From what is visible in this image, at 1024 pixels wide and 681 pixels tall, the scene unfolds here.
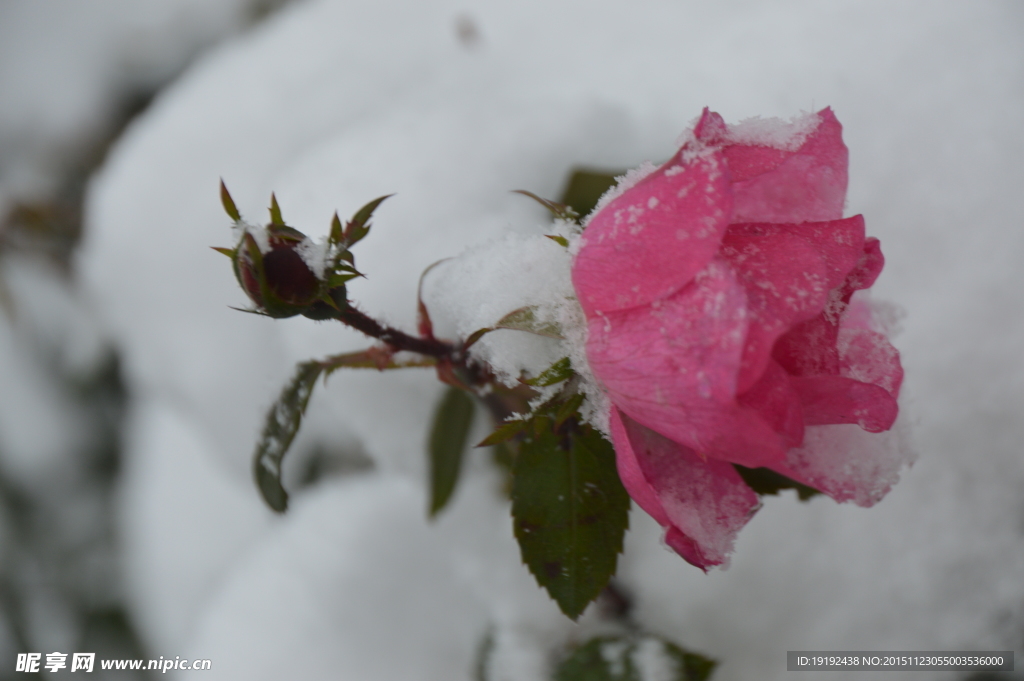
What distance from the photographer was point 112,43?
1.16 metres

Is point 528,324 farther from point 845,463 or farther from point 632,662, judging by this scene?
point 632,662

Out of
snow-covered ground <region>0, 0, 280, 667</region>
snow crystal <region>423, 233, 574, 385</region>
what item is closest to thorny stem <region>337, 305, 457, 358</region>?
snow crystal <region>423, 233, 574, 385</region>

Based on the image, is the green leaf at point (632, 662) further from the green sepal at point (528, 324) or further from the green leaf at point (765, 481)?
the green sepal at point (528, 324)

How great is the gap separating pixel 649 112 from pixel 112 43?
1101 millimetres

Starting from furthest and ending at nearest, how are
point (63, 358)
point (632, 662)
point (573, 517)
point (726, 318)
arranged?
point (63, 358)
point (632, 662)
point (573, 517)
point (726, 318)

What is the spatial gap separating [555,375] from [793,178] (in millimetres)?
120

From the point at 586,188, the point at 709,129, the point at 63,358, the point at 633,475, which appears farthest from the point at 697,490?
the point at 63,358

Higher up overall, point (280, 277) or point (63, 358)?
point (63, 358)

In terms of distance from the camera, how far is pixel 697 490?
0.86 feet

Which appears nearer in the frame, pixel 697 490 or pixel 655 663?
pixel 697 490

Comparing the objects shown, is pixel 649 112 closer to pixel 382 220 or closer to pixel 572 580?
pixel 382 220

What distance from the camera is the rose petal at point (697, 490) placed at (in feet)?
0.82

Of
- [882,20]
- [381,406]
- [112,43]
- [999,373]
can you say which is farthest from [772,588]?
[112,43]

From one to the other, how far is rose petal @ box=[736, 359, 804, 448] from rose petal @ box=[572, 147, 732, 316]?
44mm
